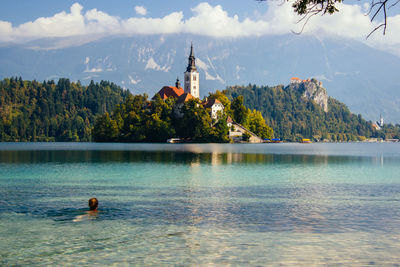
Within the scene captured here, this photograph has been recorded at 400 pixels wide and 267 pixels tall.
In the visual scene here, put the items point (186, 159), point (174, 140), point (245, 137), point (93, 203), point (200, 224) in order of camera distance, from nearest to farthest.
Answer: point (200, 224), point (93, 203), point (186, 159), point (174, 140), point (245, 137)

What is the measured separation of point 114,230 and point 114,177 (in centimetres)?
2651

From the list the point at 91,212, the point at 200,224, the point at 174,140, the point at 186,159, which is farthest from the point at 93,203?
the point at 174,140

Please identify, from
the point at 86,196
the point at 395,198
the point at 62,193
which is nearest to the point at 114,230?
the point at 86,196

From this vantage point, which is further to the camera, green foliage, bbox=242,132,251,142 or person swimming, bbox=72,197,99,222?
green foliage, bbox=242,132,251,142

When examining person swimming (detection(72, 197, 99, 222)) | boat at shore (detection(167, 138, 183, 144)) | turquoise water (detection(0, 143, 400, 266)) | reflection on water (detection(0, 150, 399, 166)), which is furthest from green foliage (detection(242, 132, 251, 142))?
person swimming (detection(72, 197, 99, 222))

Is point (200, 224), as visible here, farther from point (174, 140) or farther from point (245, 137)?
point (245, 137)

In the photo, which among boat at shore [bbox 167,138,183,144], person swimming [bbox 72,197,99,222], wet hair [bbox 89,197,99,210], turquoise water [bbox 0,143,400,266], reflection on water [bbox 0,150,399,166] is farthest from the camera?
boat at shore [bbox 167,138,183,144]

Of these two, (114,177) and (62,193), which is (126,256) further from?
(114,177)

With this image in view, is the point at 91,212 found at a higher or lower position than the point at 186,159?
lower

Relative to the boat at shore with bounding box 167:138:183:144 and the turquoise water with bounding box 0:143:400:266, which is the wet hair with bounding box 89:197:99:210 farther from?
the boat at shore with bounding box 167:138:183:144

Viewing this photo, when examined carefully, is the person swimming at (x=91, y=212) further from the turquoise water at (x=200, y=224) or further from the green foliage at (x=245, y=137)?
the green foliage at (x=245, y=137)

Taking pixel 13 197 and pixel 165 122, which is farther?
pixel 165 122

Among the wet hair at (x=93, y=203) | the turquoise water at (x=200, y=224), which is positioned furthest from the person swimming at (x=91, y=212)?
the turquoise water at (x=200, y=224)

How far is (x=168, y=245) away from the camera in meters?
18.3
